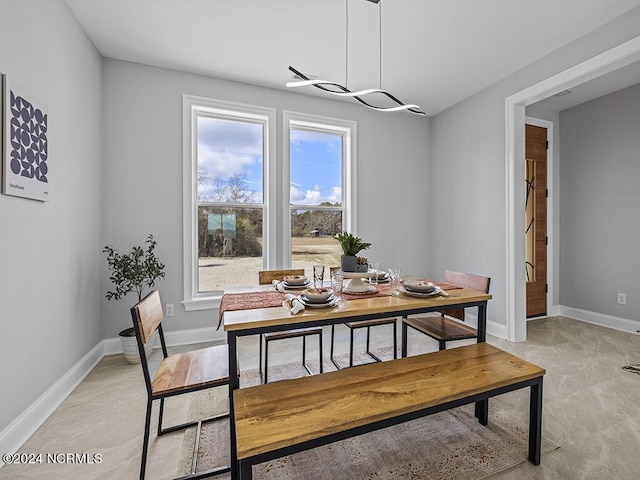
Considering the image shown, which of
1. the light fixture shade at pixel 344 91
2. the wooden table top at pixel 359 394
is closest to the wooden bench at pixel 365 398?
the wooden table top at pixel 359 394

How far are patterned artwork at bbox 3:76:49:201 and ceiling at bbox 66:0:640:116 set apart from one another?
1.14 meters

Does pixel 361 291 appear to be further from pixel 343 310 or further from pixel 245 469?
pixel 245 469

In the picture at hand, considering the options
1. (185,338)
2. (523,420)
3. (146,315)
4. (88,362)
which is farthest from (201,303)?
(523,420)

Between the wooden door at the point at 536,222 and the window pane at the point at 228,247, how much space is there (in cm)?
375

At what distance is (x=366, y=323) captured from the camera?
258 centimetres

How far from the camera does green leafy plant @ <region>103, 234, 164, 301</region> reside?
271cm

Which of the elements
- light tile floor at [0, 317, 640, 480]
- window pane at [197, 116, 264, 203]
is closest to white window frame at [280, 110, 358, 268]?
window pane at [197, 116, 264, 203]

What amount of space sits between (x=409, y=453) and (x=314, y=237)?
264cm

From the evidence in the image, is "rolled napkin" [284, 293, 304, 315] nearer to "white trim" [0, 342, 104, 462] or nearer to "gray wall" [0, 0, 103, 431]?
"gray wall" [0, 0, 103, 431]

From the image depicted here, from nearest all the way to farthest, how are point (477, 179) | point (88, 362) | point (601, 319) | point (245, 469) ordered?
point (245, 469)
point (88, 362)
point (477, 179)
point (601, 319)

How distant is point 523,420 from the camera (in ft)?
6.17

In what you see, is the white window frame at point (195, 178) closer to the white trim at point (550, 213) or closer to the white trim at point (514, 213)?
the white trim at point (514, 213)

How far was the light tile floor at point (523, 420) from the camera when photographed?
4.94 feet

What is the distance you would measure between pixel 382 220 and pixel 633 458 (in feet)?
10.1
